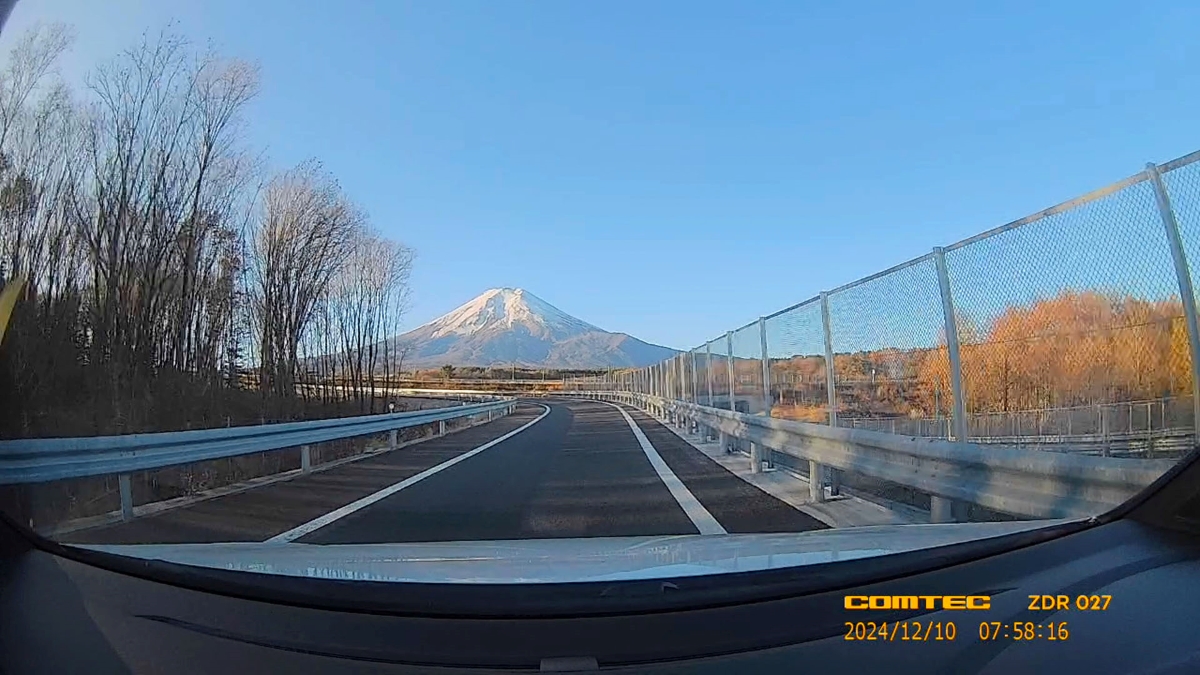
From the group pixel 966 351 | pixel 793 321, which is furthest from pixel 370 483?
pixel 966 351

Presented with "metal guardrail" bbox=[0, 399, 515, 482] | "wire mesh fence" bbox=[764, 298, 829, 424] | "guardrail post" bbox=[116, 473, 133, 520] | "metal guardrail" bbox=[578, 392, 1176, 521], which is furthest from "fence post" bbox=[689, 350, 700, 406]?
"guardrail post" bbox=[116, 473, 133, 520]

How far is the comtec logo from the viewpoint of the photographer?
252 cm

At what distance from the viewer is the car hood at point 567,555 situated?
284cm

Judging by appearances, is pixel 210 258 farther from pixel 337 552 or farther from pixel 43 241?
pixel 337 552

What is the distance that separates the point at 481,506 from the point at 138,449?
2.92 meters

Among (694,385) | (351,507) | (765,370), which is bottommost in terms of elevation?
(351,507)

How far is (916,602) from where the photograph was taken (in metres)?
2.55

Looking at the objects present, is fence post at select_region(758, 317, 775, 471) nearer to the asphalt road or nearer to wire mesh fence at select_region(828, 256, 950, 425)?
the asphalt road

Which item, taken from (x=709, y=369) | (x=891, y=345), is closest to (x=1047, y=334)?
(x=891, y=345)

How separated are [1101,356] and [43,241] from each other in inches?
320

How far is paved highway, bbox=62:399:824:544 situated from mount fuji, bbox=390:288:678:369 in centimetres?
285

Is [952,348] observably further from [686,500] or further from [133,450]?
[133,450]

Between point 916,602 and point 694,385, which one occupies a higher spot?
point 694,385

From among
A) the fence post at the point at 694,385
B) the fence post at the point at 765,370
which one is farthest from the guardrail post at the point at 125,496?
the fence post at the point at 694,385
